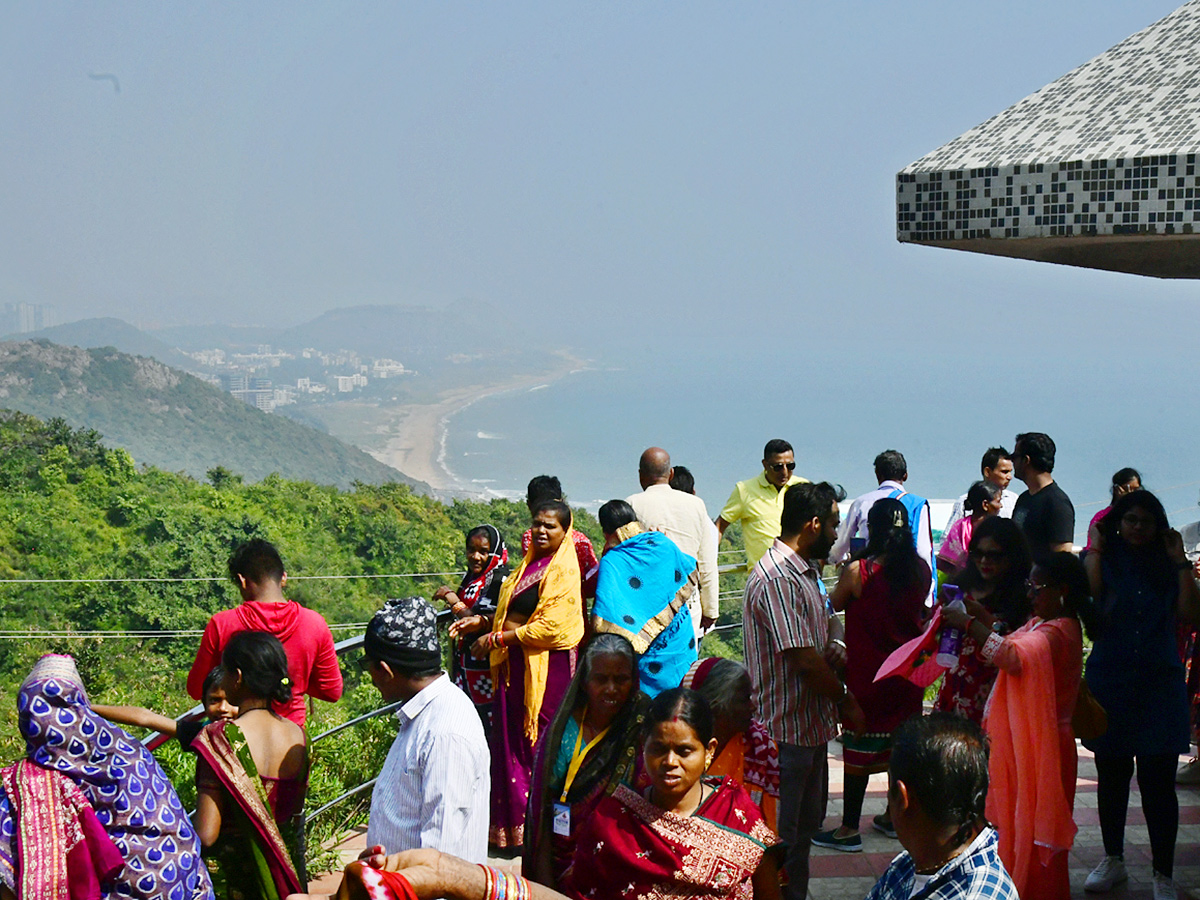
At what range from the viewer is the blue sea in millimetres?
121875

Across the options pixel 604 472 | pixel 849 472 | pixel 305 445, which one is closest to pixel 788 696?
pixel 305 445

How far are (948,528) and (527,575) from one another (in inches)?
103

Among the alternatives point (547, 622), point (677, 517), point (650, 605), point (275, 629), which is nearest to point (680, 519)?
point (677, 517)

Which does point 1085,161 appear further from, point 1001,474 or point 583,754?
point 1001,474

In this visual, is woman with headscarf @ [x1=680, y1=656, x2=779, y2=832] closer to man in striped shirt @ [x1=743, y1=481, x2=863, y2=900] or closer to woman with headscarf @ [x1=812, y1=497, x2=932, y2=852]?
man in striped shirt @ [x1=743, y1=481, x2=863, y2=900]

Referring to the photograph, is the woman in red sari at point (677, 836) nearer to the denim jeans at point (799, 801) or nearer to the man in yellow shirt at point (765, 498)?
the denim jeans at point (799, 801)

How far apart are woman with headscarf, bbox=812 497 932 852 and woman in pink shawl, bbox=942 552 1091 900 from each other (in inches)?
24.2

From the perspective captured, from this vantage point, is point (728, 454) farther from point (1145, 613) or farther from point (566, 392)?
point (1145, 613)

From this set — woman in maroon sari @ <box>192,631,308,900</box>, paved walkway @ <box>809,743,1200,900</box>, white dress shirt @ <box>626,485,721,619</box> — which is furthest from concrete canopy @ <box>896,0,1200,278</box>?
white dress shirt @ <box>626,485,721,619</box>

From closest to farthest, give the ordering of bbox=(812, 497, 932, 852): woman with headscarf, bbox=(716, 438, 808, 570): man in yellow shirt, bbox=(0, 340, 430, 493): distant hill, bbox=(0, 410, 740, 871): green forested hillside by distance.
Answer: bbox=(812, 497, 932, 852): woman with headscarf → bbox=(716, 438, 808, 570): man in yellow shirt → bbox=(0, 410, 740, 871): green forested hillside → bbox=(0, 340, 430, 493): distant hill

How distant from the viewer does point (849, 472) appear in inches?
5290

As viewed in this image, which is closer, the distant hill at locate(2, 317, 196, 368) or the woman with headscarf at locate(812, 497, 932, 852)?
the woman with headscarf at locate(812, 497, 932, 852)

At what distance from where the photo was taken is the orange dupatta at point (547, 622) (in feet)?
14.1

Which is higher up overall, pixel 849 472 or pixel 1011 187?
pixel 1011 187
